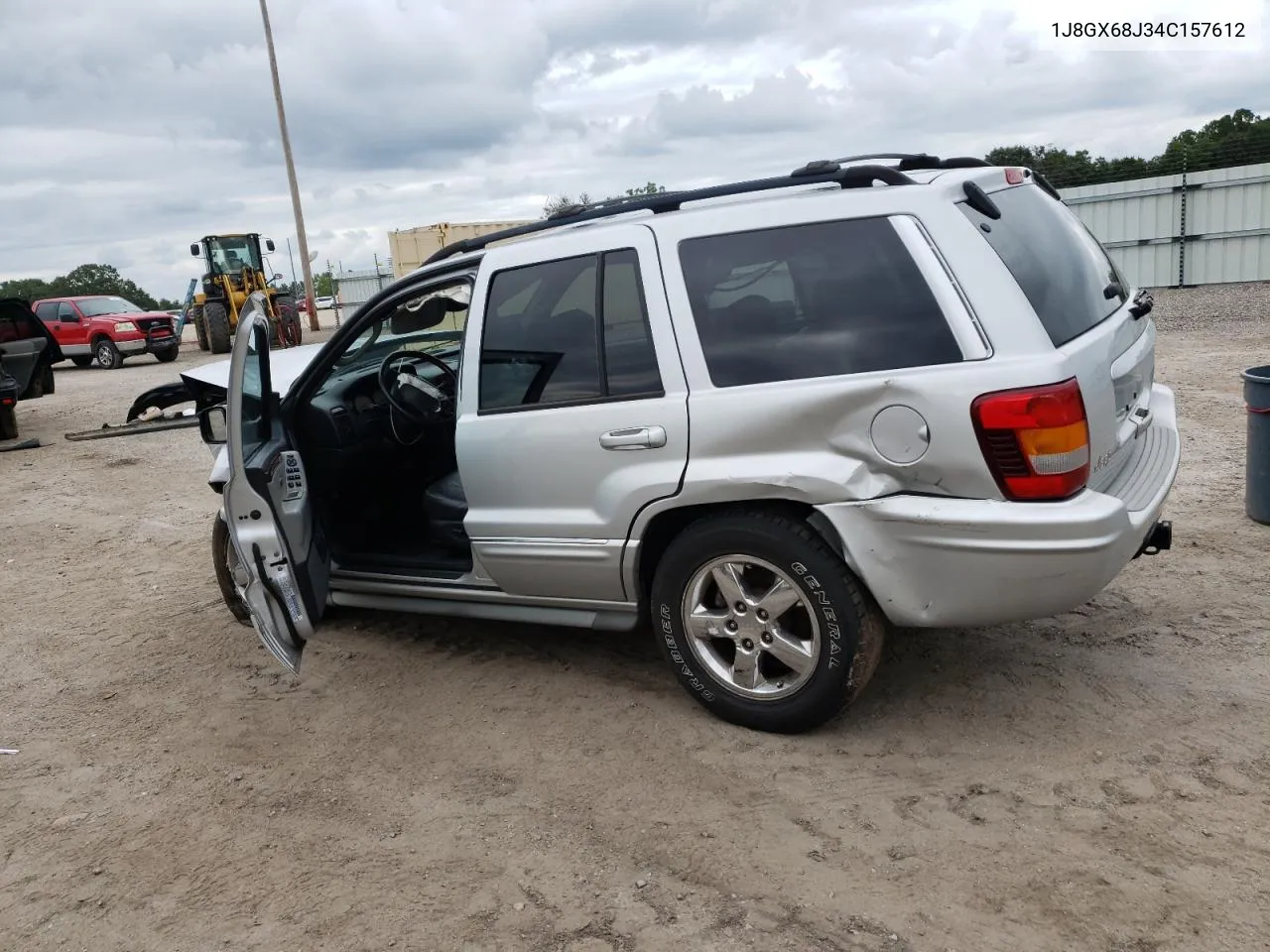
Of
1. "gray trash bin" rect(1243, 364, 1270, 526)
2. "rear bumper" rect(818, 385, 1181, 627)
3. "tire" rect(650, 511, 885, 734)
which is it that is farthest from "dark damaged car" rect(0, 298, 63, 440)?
"gray trash bin" rect(1243, 364, 1270, 526)

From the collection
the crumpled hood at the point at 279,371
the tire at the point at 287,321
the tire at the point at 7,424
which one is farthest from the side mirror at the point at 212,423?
the tire at the point at 287,321

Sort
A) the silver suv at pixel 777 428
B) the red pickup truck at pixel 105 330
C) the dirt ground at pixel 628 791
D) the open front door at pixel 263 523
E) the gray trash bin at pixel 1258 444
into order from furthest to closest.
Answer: the red pickup truck at pixel 105 330
the gray trash bin at pixel 1258 444
the open front door at pixel 263 523
the silver suv at pixel 777 428
the dirt ground at pixel 628 791

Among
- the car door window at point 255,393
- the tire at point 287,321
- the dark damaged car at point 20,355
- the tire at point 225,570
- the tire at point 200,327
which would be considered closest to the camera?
the car door window at point 255,393

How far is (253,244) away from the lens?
23516 mm

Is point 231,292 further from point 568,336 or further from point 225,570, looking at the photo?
point 568,336

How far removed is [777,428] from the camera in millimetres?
3258

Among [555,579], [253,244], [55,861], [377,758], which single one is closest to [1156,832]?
[555,579]

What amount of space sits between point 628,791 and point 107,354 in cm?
2279

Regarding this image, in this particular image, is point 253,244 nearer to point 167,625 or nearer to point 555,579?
point 167,625

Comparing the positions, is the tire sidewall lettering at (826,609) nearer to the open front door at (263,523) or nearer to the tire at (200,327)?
the open front door at (263,523)

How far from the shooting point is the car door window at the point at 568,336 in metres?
3.58

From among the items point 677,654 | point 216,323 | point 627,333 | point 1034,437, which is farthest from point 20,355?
point 1034,437

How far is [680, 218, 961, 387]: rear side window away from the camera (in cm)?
310

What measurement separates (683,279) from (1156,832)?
2205 millimetres
